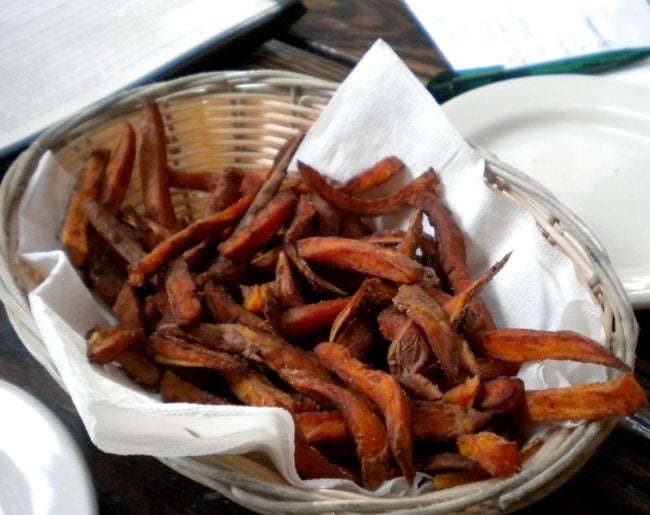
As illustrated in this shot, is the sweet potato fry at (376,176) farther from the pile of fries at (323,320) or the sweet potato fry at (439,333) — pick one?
the sweet potato fry at (439,333)

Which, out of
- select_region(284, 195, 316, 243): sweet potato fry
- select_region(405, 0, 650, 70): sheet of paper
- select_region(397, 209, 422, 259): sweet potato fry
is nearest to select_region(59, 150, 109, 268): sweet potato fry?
select_region(284, 195, 316, 243): sweet potato fry

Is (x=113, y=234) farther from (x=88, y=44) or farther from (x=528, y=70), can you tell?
(x=528, y=70)

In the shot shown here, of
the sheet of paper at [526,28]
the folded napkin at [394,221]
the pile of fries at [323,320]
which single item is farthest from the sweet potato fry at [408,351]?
the sheet of paper at [526,28]

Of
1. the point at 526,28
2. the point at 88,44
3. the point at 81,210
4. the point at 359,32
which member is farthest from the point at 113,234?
the point at 526,28

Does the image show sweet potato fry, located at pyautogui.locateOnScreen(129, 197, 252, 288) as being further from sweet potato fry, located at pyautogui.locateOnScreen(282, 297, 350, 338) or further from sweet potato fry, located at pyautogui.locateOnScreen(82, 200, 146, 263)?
sweet potato fry, located at pyautogui.locateOnScreen(282, 297, 350, 338)

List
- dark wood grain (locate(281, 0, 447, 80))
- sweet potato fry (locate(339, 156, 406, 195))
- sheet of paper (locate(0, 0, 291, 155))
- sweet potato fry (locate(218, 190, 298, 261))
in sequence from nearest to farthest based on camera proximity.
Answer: sweet potato fry (locate(218, 190, 298, 261))
sweet potato fry (locate(339, 156, 406, 195))
sheet of paper (locate(0, 0, 291, 155))
dark wood grain (locate(281, 0, 447, 80))
